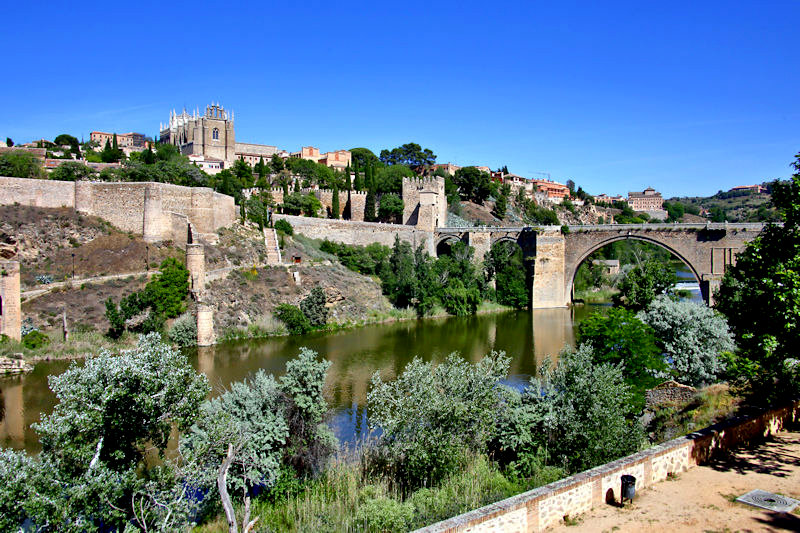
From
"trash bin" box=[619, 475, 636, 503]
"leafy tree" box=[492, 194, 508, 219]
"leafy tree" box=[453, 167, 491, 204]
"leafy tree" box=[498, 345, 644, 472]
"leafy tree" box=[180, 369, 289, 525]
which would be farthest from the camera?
"leafy tree" box=[453, 167, 491, 204]

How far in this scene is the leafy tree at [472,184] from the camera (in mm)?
61406

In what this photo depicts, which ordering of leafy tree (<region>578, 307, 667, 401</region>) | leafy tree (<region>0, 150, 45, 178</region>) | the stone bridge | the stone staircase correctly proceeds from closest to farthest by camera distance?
leafy tree (<region>578, 307, 667, 401</region>), the stone staircase, the stone bridge, leafy tree (<region>0, 150, 45, 178</region>)

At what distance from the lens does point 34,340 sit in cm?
2036

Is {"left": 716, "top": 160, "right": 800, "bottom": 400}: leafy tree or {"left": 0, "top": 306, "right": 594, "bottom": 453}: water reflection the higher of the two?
{"left": 716, "top": 160, "right": 800, "bottom": 400}: leafy tree

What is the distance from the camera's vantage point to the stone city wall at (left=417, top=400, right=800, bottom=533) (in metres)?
7.09

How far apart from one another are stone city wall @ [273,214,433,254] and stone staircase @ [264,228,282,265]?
9.63 ft

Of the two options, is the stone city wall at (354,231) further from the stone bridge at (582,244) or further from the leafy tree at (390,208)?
the leafy tree at (390,208)

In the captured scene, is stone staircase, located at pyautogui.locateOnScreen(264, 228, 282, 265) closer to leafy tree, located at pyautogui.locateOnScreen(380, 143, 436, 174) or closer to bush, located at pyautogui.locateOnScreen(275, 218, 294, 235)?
bush, located at pyautogui.locateOnScreen(275, 218, 294, 235)

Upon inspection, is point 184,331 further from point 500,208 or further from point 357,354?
point 500,208

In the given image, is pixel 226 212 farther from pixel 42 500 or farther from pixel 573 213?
pixel 573 213

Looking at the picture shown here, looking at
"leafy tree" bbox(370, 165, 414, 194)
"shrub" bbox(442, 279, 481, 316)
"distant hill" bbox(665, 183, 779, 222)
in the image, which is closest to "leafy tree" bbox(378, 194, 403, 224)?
"leafy tree" bbox(370, 165, 414, 194)

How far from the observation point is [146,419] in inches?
339

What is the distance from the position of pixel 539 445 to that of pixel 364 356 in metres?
12.0

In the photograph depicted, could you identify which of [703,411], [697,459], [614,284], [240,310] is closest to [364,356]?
[240,310]
